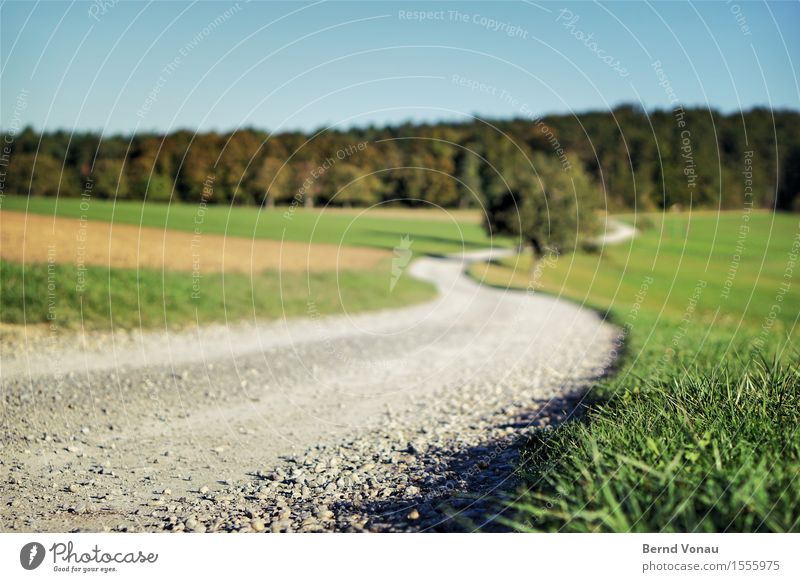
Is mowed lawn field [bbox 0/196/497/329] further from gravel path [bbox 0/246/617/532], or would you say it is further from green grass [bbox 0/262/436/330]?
gravel path [bbox 0/246/617/532]

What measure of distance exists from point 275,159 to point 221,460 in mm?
33334

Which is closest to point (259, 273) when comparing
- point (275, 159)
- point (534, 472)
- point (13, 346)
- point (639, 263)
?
point (13, 346)

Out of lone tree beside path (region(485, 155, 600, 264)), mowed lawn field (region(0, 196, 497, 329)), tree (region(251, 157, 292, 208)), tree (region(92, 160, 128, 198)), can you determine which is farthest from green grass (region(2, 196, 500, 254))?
lone tree beside path (region(485, 155, 600, 264))

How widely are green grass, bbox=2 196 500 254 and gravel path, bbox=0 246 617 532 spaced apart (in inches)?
540

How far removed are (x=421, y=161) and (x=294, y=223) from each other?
24.6 meters

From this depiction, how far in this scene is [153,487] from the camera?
6109 millimetres

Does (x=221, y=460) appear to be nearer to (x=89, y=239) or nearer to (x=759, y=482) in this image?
(x=759, y=482)

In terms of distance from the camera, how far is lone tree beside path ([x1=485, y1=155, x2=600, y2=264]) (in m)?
37.9

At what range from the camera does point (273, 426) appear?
861cm

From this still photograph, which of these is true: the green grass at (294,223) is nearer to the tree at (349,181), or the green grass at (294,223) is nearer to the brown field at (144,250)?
the brown field at (144,250)

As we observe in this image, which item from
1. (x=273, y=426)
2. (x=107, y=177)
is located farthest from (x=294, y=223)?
(x=273, y=426)
